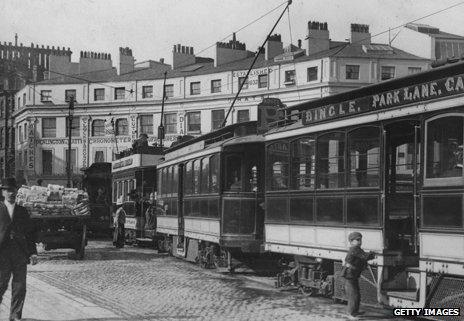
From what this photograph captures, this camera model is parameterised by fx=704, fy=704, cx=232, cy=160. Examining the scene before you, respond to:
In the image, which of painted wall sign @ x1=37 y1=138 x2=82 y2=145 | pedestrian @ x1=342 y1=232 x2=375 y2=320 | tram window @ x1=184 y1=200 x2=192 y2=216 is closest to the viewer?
pedestrian @ x1=342 y1=232 x2=375 y2=320

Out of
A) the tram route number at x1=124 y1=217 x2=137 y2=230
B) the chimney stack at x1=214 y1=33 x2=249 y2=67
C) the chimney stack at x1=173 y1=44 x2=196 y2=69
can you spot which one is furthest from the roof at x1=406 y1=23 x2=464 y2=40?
the tram route number at x1=124 y1=217 x2=137 y2=230

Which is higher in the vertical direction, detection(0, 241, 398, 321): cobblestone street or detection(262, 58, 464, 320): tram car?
detection(262, 58, 464, 320): tram car

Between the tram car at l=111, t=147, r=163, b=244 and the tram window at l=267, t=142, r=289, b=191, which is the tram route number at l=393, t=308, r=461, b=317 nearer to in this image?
the tram window at l=267, t=142, r=289, b=191

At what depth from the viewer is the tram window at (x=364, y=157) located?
9461mm

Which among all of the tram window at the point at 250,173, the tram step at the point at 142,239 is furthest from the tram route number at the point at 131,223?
the tram window at the point at 250,173

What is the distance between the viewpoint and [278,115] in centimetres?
1321

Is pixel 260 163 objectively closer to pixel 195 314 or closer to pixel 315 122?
pixel 315 122

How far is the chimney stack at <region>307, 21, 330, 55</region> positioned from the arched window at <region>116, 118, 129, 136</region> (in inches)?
642

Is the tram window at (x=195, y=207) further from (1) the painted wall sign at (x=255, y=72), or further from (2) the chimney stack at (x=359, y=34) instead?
(2) the chimney stack at (x=359, y=34)

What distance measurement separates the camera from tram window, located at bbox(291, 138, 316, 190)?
36.2 feet

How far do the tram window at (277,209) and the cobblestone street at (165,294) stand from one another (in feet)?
4.04

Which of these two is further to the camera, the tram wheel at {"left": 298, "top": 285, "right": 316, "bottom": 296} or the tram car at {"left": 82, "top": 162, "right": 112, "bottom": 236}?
the tram car at {"left": 82, "top": 162, "right": 112, "bottom": 236}

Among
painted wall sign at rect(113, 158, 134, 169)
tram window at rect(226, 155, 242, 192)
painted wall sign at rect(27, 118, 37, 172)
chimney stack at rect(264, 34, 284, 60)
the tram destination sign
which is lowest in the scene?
tram window at rect(226, 155, 242, 192)

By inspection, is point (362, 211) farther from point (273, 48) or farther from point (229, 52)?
point (229, 52)
